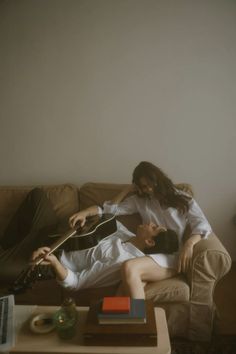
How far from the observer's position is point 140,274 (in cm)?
142

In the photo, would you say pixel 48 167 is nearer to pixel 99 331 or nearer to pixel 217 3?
pixel 99 331

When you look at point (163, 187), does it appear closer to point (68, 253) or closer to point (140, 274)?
point (140, 274)

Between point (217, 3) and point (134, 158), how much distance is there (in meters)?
1.28

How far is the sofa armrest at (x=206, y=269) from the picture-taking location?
4.61 feet

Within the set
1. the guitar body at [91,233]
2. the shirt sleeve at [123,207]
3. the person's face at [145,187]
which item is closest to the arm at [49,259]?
the guitar body at [91,233]

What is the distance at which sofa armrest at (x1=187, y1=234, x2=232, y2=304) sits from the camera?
4.61 feet

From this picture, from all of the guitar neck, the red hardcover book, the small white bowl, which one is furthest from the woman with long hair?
the small white bowl

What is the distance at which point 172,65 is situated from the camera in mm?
2062

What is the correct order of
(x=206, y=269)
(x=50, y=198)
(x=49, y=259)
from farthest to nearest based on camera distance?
(x=50, y=198) → (x=206, y=269) → (x=49, y=259)

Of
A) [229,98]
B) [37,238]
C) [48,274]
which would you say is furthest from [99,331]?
[229,98]

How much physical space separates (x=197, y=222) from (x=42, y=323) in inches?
39.2

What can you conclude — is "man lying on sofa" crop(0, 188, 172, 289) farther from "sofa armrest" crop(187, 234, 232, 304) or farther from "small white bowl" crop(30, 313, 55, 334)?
"small white bowl" crop(30, 313, 55, 334)

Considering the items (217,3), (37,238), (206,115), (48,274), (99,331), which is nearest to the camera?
(99,331)

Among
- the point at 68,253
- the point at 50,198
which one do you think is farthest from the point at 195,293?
the point at 50,198
